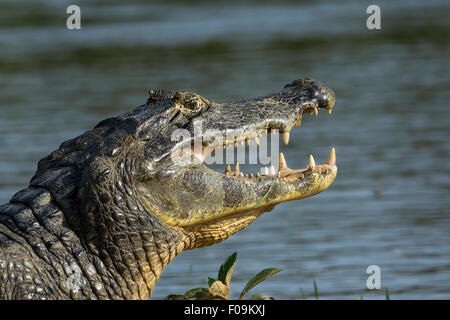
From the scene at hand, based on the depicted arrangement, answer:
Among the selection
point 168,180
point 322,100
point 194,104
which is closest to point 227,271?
point 168,180

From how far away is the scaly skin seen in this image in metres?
3.79

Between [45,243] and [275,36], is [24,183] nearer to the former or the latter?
[45,243]

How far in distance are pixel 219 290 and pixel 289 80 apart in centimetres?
810

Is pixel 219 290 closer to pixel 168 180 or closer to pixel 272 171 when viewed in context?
pixel 168 180

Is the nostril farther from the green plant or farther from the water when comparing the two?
the water

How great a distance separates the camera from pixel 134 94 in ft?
39.1

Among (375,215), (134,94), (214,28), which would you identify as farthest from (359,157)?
(214,28)

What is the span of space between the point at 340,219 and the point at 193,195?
10.4 feet

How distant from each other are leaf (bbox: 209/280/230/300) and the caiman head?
26cm

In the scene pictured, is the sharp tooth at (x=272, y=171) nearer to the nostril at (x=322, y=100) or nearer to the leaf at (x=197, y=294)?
the nostril at (x=322, y=100)

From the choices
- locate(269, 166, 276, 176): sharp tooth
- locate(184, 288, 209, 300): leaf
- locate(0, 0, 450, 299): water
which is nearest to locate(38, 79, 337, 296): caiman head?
locate(269, 166, 276, 176): sharp tooth

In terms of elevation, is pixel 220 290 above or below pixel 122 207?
below

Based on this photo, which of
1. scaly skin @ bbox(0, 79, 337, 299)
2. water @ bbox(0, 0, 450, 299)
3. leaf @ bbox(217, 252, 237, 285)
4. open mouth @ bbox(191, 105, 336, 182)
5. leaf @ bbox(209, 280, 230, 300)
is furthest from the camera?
water @ bbox(0, 0, 450, 299)

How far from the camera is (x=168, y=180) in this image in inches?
157
